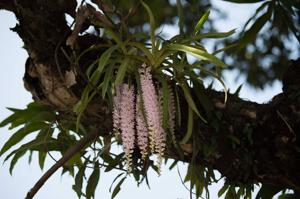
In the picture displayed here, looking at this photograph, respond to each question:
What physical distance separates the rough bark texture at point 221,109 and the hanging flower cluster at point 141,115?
0.16 meters

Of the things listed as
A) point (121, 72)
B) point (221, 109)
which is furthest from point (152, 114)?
point (221, 109)

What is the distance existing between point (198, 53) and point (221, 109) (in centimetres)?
41

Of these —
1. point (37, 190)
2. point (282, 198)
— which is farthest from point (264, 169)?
point (37, 190)

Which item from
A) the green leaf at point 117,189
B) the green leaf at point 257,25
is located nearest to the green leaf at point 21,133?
the green leaf at point 117,189

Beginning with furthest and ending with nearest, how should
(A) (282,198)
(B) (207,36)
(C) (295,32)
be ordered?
(A) (282,198), (C) (295,32), (B) (207,36)

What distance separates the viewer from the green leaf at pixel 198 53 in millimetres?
1482

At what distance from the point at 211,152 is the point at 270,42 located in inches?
31.9

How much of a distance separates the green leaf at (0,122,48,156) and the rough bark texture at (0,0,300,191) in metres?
0.30

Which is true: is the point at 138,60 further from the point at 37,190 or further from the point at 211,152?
the point at 37,190

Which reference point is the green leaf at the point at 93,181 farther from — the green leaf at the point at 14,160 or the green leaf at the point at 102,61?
the green leaf at the point at 102,61

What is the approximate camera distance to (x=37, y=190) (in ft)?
6.04

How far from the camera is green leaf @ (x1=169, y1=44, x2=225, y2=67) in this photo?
4.86 feet

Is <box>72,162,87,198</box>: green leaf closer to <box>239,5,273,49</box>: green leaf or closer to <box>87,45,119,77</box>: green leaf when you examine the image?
<box>87,45,119,77</box>: green leaf

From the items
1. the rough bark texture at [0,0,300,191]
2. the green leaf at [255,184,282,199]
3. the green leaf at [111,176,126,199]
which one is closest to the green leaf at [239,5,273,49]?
the rough bark texture at [0,0,300,191]
